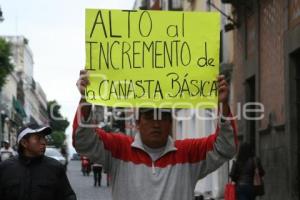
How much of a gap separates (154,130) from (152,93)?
486 mm

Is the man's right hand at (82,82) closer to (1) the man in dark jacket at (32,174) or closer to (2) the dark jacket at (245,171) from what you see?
(1) the man in dark jacket at (32,174)

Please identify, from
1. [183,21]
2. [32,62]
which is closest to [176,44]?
[183,21]

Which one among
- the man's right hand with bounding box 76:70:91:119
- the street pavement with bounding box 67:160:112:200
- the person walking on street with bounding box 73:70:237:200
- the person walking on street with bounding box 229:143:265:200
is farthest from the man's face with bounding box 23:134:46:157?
the street pavement with bounding box 67:160:112:200

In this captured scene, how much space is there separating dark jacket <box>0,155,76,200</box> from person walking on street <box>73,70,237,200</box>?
134cm

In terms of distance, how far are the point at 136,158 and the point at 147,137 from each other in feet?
0.52

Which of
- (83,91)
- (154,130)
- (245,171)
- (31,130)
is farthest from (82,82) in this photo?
(245,171)

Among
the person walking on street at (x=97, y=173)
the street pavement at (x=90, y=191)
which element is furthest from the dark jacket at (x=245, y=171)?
the person walking on street at (x=97, y=173)

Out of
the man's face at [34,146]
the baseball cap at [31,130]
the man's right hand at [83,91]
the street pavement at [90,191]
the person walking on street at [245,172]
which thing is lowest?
the street pavement at [90,191]

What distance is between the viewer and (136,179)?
5570 millimetres

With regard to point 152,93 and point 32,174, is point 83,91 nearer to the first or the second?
point 152,93

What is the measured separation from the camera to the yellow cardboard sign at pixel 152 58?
6000 millimetres

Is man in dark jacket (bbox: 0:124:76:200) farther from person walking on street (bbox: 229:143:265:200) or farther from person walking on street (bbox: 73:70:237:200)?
person walking on street (bbox: 229:143:265:200)

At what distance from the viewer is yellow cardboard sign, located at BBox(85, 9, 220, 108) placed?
19.7 ft

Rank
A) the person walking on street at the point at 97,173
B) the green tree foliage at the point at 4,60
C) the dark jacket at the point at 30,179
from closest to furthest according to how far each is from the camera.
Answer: the dark jacket at the point at 30,179 → the person walking on street at the point at 97,173 → the green tree foliage at the point at 4,60
